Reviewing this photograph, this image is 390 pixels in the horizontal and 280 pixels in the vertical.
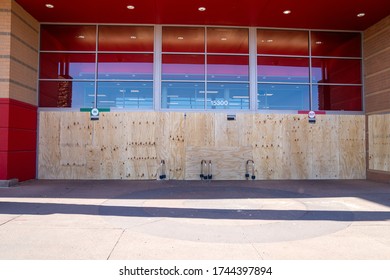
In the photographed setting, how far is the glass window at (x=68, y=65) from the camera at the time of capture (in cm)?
1270

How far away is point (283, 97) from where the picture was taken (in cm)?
1302

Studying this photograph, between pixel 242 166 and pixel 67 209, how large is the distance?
7.45m

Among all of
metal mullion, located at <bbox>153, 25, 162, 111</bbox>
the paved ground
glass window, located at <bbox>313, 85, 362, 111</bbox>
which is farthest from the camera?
glass window, located at <bbox>313, 85, 362, 111</bbox>

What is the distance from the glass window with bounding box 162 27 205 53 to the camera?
12883 mm

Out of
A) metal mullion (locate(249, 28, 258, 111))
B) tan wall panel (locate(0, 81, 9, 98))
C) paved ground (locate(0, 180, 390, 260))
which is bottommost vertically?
paved ground (locate(0, 180, 390, 260))

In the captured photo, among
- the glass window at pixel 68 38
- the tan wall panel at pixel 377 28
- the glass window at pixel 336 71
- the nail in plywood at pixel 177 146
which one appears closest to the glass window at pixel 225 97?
the nail in plywood at pixel 177 146

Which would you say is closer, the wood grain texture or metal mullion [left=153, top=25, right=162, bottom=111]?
the wood grain texture

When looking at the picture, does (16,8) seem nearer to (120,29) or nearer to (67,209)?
(120,29)

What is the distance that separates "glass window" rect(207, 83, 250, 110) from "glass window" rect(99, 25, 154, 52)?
10.2ft

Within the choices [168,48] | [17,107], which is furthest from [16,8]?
[168,48]

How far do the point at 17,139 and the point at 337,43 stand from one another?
527 inches

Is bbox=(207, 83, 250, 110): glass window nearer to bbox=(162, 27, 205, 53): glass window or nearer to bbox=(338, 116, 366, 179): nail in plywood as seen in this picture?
bbox=(162, 27, 205, 53): glass window

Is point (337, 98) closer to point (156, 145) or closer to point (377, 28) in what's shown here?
point (377, 28)

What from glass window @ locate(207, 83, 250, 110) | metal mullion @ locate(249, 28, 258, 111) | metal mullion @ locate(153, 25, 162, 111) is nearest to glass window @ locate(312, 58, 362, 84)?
metal mullion @ locate(249, 28, 258, 111)
